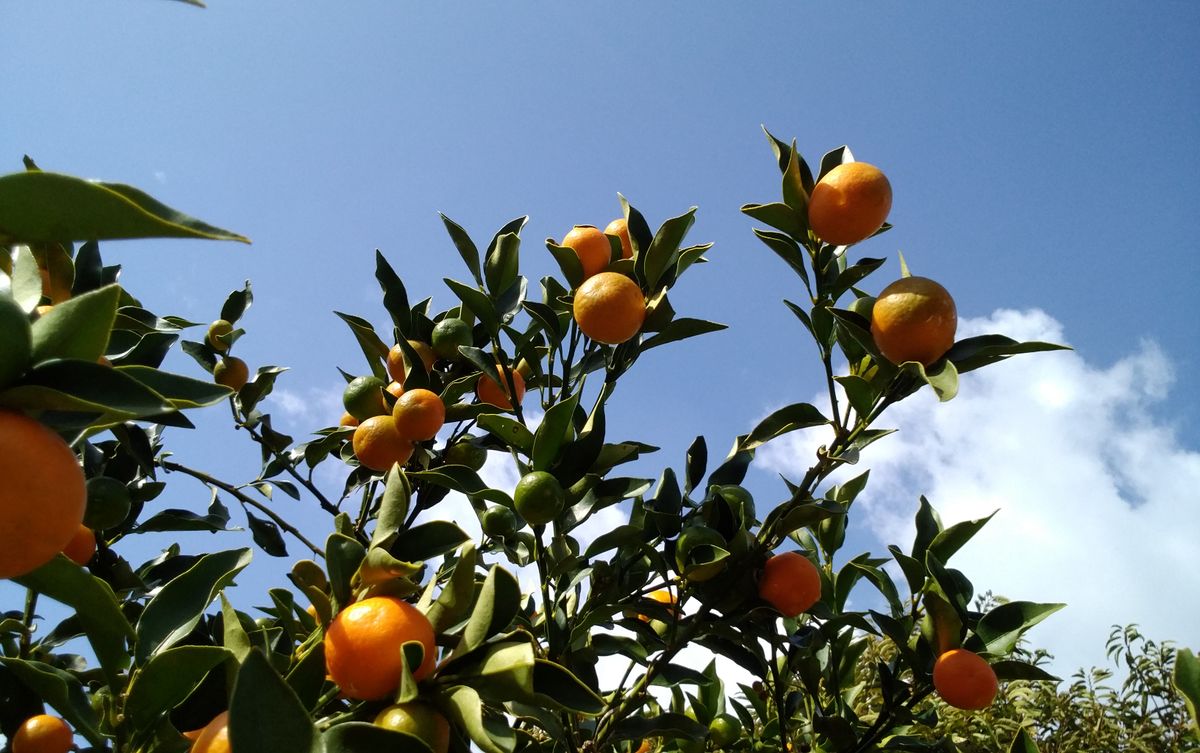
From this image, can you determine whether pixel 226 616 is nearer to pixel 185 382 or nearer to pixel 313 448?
pixel 185 382

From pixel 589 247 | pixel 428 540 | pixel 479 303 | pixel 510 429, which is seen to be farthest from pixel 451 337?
pixel 428 540

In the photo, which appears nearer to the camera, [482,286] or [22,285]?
[22,285]

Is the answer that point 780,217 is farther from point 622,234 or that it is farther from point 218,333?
point 218,333

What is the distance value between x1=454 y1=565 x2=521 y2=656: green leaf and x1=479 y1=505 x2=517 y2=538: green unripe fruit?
668 mm

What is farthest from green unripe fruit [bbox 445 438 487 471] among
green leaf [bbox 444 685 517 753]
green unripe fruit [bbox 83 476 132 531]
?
green leaf [bbox 444 685 517 753]

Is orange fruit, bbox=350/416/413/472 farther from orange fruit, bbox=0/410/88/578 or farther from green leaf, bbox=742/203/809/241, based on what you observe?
orange fruit, bbox=0/410/88/578

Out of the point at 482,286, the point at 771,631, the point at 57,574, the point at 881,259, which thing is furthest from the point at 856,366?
the point at 57,574

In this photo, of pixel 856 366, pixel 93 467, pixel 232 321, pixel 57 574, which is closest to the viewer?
pixel 57 574

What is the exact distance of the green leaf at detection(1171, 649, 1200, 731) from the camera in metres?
1.04

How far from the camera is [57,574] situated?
0.91 metres

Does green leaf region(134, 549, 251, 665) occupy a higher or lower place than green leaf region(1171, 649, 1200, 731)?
lower

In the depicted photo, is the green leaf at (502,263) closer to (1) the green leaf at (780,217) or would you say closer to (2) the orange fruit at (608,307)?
(2) the orange fruit at (608,307)

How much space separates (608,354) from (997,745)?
2.10 metres

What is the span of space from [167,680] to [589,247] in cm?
133
